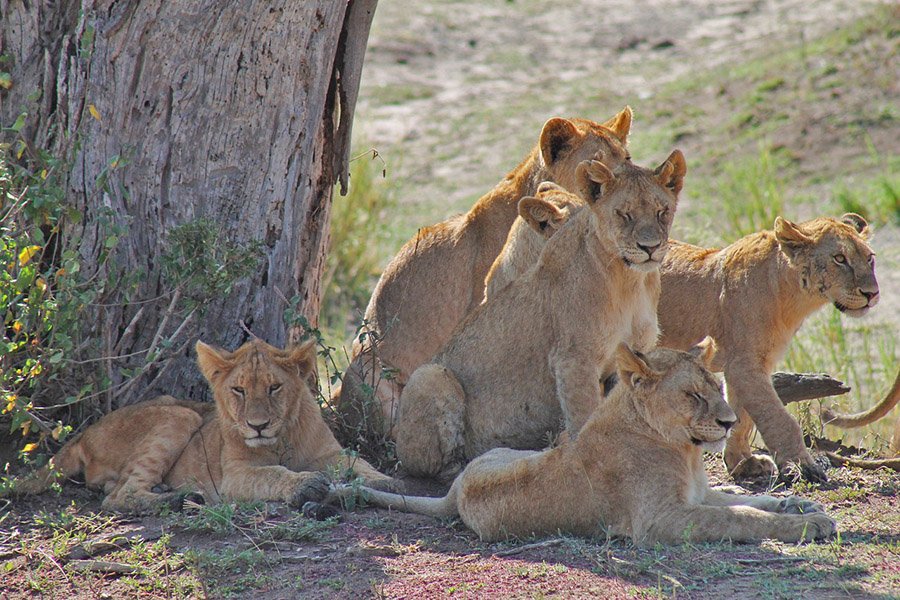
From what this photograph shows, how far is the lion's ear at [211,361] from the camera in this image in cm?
627

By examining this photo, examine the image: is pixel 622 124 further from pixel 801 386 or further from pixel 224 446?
pixel 224 446

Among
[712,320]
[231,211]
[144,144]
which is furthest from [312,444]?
[712,320]

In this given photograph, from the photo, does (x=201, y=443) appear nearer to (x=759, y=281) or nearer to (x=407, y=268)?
(x=407, y=268)

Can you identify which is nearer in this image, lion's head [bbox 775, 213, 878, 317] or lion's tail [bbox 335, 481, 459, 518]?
lion's tail [bbox 335, 481, 459, 518]

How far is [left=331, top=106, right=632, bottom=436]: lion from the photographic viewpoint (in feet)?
24.7

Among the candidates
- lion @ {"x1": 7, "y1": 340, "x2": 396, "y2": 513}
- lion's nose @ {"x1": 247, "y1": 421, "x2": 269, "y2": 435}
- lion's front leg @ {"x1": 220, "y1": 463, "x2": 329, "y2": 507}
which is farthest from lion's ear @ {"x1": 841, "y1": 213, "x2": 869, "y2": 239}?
lion's nose @ {"x1": 247, "y1": 421, "x2": 269, "y2": 435}

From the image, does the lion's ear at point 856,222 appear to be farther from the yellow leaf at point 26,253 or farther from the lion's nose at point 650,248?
the yellow leaf at point 26,253

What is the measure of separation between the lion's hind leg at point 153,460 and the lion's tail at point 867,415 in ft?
11.6

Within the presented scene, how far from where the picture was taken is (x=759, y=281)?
6.75m

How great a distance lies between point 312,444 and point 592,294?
1.58 m

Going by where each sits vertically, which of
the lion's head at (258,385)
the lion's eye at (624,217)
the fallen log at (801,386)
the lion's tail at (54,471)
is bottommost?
the lion's tail at (54,471)

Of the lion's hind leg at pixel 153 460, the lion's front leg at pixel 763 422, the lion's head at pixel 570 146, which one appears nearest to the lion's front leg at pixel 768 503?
the lion's front leg at pixel 763 422

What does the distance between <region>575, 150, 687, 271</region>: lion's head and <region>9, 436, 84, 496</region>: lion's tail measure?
9.23 feet

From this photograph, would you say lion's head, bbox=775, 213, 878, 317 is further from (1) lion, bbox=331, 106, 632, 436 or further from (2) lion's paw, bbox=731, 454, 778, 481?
(1) lion, bbox=331, 106, 632, 436
